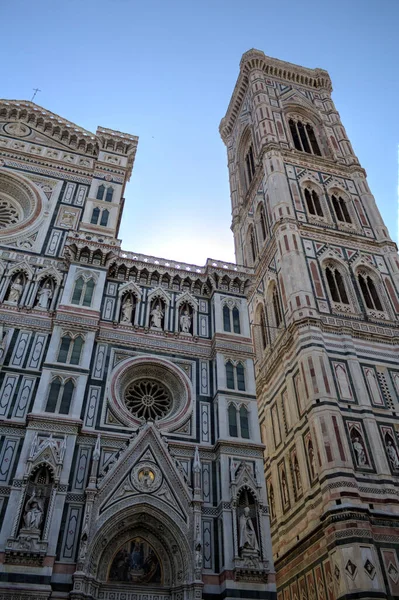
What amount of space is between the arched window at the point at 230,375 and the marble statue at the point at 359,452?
14.4 feet

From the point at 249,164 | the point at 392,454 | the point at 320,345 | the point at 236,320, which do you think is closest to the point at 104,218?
the point at 236,320

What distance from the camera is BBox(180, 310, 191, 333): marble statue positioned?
18556 millimetres

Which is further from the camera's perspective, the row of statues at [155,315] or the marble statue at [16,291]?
the row of statues at [155,315]

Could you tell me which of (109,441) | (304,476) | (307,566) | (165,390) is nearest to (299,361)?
(304,476)

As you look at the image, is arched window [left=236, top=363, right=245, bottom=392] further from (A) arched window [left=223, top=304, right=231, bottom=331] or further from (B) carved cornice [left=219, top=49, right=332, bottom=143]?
(B) carved cornice [left=219, top=49, right=332, bottom=143]

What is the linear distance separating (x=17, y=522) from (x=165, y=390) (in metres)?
6.06

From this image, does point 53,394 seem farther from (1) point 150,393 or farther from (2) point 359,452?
(2) point 359,452

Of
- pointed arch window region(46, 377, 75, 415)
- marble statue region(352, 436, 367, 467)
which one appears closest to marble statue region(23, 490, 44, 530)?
pointed arch window region(46, 377, 75, 415)

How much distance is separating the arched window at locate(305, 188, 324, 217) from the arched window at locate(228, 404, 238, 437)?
13.4 meters

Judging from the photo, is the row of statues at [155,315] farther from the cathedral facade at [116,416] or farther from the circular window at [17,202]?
the circular window at [17,202]

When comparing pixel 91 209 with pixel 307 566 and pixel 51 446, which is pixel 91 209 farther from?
pixel 307 566

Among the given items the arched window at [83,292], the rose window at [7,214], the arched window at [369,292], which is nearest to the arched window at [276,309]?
the arched window at [369,292]

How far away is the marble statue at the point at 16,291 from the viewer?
17.4 metres

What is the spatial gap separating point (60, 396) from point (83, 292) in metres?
4.23
